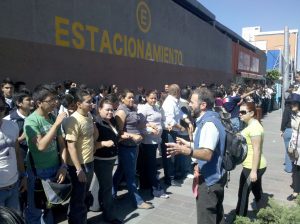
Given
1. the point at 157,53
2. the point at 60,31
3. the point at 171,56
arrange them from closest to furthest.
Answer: the point at 60,31 → the point at 157,53 → the point at 171,56

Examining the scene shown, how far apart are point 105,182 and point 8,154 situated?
1526 mm

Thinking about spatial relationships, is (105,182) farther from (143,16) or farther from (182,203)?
(143,16)

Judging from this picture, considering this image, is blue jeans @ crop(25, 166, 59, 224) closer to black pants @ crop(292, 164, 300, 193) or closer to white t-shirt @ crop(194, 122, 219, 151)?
white t-shirt @ crop(194, 122, 219, 151)

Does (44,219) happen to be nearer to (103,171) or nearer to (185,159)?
(103,171)

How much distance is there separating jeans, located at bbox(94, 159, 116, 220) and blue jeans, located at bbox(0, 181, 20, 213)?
1.23 meters

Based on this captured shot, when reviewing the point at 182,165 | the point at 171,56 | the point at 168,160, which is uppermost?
the point at 171,56

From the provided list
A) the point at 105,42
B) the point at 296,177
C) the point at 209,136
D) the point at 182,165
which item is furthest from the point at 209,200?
the point at 105,42

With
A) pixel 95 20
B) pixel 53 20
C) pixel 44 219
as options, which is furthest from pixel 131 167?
pixel 95 20

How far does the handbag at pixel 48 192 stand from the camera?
329 cm

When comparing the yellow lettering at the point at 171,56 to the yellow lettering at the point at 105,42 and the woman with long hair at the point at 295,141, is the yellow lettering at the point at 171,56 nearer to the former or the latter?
the yellow lettering at the point at 105,42

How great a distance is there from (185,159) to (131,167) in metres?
2.00

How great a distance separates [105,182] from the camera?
4.29m

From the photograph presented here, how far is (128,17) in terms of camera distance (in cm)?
1223

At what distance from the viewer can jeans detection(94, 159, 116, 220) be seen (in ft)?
13.9
